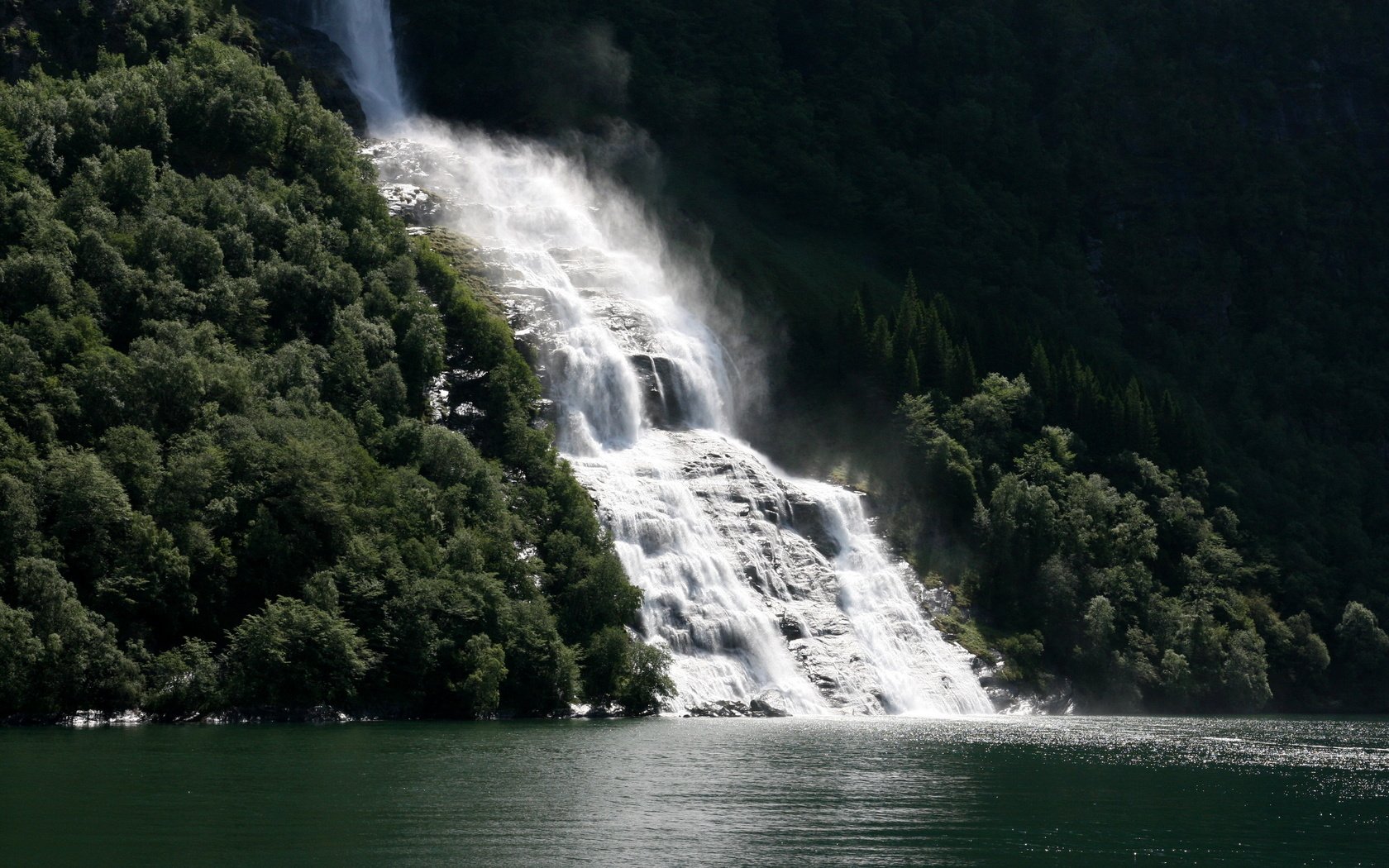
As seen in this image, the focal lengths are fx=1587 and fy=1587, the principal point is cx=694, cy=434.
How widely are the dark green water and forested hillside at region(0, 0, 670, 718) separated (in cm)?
696

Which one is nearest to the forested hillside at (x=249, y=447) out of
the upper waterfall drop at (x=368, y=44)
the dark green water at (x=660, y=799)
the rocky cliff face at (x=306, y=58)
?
the dark green water at (x=660, y=799)

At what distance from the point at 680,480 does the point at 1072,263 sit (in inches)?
2989

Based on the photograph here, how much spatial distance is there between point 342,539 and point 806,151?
9360 cm

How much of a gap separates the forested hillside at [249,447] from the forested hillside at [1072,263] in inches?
1310

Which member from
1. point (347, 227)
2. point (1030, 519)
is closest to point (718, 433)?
point (1030, 519)

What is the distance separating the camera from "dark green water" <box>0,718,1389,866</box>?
35781 mm

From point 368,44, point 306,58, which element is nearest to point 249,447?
point 306,58

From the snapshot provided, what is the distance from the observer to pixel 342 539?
79.4 m

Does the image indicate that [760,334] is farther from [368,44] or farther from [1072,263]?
[368,44]

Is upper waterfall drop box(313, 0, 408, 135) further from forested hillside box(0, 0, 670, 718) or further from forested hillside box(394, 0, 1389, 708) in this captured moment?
forested hillside box(0, 0, 670, 718)

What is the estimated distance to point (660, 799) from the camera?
147ft

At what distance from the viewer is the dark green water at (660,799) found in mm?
35781

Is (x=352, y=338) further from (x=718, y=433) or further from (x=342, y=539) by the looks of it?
(x=718, y=433)

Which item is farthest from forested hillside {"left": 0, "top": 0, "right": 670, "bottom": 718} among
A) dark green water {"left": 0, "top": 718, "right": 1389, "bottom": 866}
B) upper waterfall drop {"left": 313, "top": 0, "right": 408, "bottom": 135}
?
upper waterfall drop {"left": 313, "top": 0, "right": 408, "bottom": 135}
